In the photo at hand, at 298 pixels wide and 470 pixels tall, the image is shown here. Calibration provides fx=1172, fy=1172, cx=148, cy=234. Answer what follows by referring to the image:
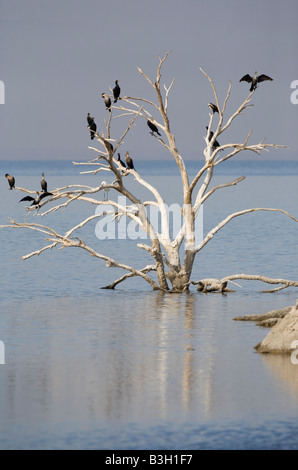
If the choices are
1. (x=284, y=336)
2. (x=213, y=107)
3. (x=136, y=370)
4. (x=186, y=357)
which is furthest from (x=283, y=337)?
(x=213, y=107)

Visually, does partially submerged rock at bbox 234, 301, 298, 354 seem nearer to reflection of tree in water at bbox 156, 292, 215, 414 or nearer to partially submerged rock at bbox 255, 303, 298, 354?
partially submerged rock at bbox 255, 303, 298, 354

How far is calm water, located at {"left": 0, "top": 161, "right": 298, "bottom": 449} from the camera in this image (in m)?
12.2

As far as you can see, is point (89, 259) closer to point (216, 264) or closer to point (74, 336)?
point (216, 264)

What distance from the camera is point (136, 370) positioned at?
1541 cm

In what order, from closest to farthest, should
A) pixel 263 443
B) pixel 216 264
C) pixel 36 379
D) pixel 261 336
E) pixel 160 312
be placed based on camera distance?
pixel 263 443
pixel 36 379
pixel 261 336
pixel 160 312
pixel 216 264

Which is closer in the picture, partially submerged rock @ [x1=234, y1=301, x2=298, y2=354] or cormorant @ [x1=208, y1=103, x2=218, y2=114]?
partially submerged rock @ [x1=234, y1=301, x2=298, y2=354]

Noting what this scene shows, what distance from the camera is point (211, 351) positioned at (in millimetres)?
16797

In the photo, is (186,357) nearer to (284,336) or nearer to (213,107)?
(284,336)

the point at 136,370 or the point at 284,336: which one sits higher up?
the point at 284,336

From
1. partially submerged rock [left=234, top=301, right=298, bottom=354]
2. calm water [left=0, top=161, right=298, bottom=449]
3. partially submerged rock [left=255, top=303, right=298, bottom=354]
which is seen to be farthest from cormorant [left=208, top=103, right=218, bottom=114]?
partially submerged rock [left=255, top=303, right=298, bottom=354]

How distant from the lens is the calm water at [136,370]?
40.2 ft

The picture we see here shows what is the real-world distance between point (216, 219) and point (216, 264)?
22.2 m

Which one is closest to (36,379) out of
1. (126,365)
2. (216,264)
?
(126,365)

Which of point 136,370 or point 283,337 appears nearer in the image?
point 136,370
